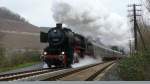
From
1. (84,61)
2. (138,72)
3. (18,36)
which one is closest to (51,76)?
(138,72)

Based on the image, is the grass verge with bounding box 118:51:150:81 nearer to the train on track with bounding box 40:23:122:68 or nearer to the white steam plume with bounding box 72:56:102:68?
the train on track with bounding box 40:23:122:68

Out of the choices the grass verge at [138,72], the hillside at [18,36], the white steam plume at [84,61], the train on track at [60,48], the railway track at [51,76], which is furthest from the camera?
the hillside at [18,36]

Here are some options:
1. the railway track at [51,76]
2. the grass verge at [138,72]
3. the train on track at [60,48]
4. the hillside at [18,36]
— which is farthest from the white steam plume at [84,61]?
the hillside at [18,36]

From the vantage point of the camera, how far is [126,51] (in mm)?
120750

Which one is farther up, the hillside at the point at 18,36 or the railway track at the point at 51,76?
the hillside at the point at 18,36

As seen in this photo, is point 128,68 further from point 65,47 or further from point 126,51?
Result: point 126,51

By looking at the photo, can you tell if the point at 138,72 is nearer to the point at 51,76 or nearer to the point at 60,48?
the point at 51,76

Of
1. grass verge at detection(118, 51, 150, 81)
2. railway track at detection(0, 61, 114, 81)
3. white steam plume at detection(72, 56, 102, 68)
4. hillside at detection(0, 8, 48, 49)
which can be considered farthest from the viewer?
hillside at detection(0, 8, 48, 49)

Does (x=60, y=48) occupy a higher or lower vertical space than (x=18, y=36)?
lower

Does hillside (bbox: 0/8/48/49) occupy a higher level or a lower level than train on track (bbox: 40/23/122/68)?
higher

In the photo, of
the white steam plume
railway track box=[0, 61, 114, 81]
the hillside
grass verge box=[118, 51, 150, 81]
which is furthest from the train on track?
the hillside

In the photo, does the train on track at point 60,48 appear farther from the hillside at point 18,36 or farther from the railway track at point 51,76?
the hillside at point 18,36

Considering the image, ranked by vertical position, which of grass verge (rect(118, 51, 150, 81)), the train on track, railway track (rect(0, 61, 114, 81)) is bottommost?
railway track (rect(0, 61, 114, 81))

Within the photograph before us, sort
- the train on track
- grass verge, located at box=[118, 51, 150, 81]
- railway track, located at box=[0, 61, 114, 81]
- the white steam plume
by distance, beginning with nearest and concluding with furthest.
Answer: grass verge, located at box=[118, 51, 150, 81], railway track, located at box=[0, 61, 114, 81], the train on track, the white steam plume
